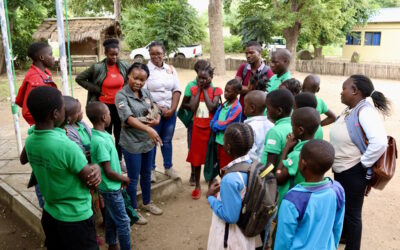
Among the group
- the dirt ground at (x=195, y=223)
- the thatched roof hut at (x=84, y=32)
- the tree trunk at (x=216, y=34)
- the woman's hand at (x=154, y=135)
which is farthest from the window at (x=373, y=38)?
the woman's hand at (x=154, y=135)

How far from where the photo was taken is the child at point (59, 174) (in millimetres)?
1938

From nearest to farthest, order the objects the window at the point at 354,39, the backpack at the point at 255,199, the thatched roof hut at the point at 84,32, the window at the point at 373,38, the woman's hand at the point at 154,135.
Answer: the backpack at the point at 255,199
the woman's hand at the point at 154,135
the thatched roof hut at the point at 84,32
the window at the point at 373,38
the window at the point at 354,39

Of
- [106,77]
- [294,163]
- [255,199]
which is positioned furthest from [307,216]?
[106,77]

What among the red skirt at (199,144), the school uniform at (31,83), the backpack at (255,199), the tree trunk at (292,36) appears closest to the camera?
the backpack at (255,199)

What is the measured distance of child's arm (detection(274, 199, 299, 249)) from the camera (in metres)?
1.83

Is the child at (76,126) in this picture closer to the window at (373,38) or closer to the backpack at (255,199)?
the backpack at (255,199)

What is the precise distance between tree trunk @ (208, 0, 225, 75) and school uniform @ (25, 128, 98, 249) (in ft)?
46.7

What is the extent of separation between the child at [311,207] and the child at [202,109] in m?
2.15

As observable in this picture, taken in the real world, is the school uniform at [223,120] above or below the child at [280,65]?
below

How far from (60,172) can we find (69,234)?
0.43m

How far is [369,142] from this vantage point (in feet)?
8.23

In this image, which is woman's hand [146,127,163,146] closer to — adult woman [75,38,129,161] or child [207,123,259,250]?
child [207,123,259,250]

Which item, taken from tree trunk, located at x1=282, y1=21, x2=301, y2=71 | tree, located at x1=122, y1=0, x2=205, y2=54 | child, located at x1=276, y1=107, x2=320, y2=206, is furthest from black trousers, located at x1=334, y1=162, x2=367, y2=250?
tree trunk, located at x1=282, y1=21, x2=301, y2=71

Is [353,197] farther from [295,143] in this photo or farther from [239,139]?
[239,139]
